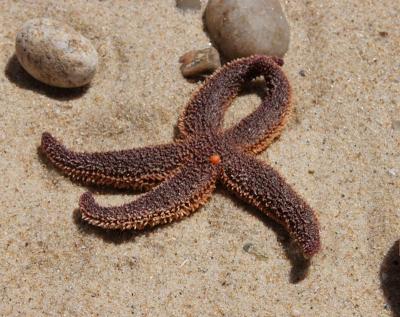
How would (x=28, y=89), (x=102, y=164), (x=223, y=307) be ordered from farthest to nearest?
(x=28, y=89), (x=102, y=164), (x=223, y=307)

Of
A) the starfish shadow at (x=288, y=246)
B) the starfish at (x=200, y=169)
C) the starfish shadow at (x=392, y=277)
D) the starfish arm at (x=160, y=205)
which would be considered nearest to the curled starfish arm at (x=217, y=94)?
the starfish at (x=200, y=169)

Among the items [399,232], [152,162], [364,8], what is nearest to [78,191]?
[152,162]

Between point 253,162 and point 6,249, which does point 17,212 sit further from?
point 253,162

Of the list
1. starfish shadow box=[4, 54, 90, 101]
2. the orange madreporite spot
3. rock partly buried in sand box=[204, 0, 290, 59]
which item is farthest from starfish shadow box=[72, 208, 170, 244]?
rock partly buried in sand box=[204, 0, 290, 59]

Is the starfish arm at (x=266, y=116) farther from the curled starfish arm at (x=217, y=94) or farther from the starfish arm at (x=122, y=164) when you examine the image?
the starfish arm at (x=122, y=164)

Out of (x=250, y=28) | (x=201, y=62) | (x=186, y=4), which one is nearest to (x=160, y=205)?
(x=201, y=62)

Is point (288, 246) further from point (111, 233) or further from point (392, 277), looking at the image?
point (111, 233)

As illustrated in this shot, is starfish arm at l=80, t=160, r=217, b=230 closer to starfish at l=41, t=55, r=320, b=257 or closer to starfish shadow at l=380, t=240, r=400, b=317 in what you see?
starfish at l=41, t=55, r=320, b=257
